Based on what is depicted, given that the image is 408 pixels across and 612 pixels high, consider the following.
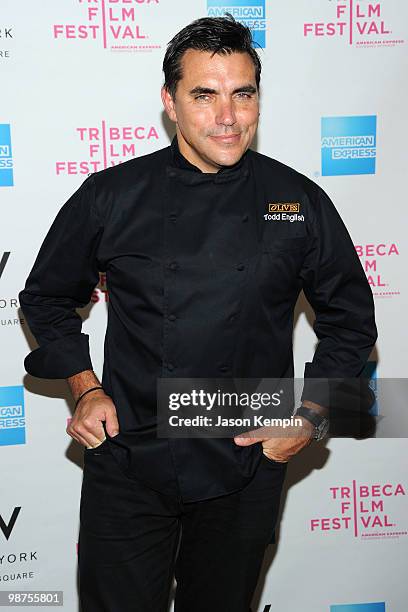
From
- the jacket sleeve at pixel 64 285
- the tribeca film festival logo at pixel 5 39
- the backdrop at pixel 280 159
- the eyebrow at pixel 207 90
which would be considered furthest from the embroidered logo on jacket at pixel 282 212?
the tribeca film festival logo at pixel 5 39

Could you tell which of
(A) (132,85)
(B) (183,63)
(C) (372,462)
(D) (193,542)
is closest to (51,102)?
(A) (132,85)

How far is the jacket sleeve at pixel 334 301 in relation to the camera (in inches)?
67.0

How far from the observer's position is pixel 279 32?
86.3 inches

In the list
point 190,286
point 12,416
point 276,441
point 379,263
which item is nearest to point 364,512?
point 379,263

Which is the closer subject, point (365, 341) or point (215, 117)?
point (215, 117)

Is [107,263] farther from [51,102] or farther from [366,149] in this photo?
[366,149]

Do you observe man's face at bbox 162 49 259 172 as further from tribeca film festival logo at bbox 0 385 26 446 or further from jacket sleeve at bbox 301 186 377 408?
tribeca film festival logo at bbox 0 385 26 446

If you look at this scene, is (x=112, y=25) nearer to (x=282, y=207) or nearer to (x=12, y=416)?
(x=282, y=207)

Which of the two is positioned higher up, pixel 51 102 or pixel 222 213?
pixel 51 102

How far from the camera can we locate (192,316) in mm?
1605

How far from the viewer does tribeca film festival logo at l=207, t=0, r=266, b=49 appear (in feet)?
7.11

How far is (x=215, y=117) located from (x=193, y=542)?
0.90 metres

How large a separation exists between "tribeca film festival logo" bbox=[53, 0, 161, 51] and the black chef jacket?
0.57m

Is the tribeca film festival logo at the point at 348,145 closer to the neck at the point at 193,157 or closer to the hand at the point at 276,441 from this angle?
the neck at the point at 193,157
